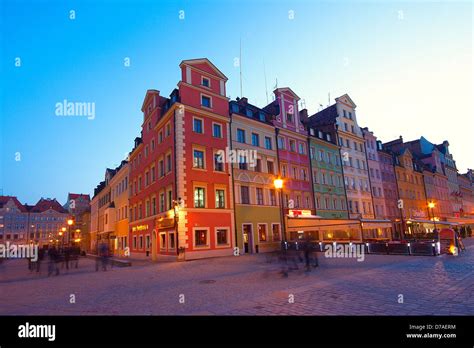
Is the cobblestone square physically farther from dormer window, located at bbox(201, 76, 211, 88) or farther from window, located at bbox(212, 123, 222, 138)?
dormer window, located at bbox(201, 76, 211, 88)

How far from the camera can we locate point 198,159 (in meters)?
26.0

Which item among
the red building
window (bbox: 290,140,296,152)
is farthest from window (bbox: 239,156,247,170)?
window (bbox: 290,140,296,152)

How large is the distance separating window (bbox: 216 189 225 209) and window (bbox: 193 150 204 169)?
9.11ft

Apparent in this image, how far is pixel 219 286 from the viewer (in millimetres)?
10891

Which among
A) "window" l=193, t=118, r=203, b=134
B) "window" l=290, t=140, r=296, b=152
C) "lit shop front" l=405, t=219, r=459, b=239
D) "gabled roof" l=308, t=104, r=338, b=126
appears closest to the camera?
"window" l=193, t=118, r=203, b=134

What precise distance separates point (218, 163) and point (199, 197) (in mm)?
3833

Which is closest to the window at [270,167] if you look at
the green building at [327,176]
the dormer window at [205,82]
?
the green building at [327,176]

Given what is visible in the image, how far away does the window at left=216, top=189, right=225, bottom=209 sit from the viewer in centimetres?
2643

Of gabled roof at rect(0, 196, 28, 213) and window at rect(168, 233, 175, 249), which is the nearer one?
window at rect(168, 233, 175, 249)

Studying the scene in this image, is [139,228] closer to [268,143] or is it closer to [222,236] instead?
[222,236]

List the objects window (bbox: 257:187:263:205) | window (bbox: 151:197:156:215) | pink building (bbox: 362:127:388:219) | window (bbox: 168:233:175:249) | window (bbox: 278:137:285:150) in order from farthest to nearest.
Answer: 1. pink building (bbox: 362:127:388:219)
2. window (bbox: 278:137:285:150)
3. window (bbox: 257:187:263:205)
4. window (bbox: 151:197:156:215)
5. window (bbox: 168:233:175:249)

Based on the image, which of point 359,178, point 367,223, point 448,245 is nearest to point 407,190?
point 359,178

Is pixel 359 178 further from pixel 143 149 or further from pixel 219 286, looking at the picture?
pixel 219 286
